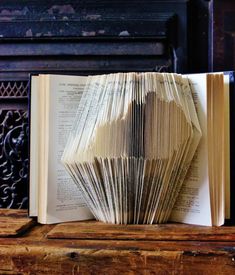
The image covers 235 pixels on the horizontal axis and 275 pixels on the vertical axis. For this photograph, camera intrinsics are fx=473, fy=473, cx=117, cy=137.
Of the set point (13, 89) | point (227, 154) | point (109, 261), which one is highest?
point (13, 89)

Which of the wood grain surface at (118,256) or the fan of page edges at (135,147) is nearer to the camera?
the wood grain surface at (118,256)

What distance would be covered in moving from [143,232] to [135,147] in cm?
12

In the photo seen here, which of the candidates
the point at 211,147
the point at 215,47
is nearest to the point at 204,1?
the point at 215,47

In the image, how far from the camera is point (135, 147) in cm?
69

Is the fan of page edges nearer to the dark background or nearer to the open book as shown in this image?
the open book

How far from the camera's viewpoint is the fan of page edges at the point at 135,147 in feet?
2.26

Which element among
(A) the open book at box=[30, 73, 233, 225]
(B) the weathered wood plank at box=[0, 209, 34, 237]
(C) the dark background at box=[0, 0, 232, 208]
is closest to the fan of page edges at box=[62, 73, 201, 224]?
(A) the open book at box=[30, 73, 233, 225]

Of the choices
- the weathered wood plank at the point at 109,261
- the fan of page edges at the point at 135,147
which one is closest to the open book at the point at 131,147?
the fan of page edges at the point at 135,147

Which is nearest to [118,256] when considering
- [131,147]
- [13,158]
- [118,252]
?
[118,252]

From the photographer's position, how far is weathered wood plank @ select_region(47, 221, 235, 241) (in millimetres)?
631

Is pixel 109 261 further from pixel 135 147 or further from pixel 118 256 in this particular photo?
pixel 135 147

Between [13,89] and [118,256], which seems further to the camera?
[13,89]

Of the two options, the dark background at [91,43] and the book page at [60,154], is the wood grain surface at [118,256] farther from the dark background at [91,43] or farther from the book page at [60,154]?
the dark background at [91,43]

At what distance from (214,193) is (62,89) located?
29 centimetres
